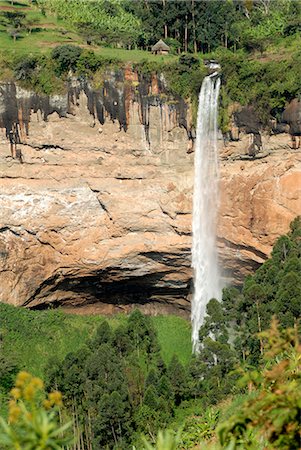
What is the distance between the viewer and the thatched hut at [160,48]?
33062 millimetres

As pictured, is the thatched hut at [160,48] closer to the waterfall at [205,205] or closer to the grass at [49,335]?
the waterfall at [205,205]

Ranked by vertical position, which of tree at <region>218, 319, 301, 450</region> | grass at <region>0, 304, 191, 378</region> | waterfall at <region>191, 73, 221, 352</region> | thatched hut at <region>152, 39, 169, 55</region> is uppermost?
thatched hut at <region>152, 39, 169, 55</region>

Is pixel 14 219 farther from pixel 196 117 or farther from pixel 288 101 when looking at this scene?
pixel 288 101

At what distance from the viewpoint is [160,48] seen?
3309 cm

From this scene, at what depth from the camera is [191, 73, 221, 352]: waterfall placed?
95.0 ft

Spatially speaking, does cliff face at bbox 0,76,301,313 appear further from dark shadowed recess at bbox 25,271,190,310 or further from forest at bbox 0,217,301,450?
forest at bbox 0,217,301,450

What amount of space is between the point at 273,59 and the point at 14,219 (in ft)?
36.8

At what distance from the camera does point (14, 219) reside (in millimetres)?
29547

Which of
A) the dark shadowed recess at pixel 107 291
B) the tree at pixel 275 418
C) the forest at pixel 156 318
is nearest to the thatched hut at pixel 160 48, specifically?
the forest at pixel 156 318

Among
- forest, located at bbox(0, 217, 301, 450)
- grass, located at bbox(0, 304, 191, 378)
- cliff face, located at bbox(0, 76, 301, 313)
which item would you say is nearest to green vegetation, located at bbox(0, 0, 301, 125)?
cliff face, located at bbox(0, 76, 301, 313)

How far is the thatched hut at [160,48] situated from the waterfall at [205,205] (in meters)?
4.67

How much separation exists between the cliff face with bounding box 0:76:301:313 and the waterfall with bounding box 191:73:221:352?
32 cm

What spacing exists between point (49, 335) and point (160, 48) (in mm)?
12440

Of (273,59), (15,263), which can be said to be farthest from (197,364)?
(273,59)
